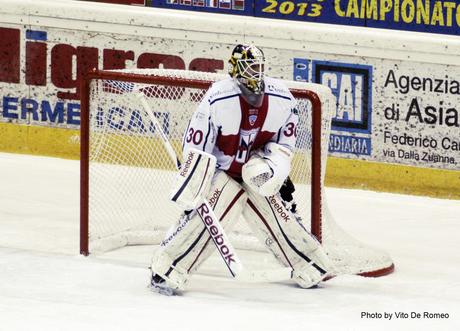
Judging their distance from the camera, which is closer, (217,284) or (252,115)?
(252,115)

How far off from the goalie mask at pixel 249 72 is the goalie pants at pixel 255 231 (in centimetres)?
41

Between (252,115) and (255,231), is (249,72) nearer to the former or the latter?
(252,115)

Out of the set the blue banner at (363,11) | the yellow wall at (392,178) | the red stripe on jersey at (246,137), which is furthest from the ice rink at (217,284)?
the blue banner at (363,11)

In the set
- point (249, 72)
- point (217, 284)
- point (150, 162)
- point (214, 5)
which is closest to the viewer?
point (249, 72)

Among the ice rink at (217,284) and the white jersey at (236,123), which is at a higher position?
the white jersey at (236,123)

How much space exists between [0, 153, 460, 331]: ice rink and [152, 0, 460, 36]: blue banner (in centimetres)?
176

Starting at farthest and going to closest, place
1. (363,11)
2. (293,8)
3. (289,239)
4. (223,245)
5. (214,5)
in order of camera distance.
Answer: (214,5) < (293,8) < (363,11) < (289,239) < (223,245)

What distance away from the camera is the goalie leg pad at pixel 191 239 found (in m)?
6.81

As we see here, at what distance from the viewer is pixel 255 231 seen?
7031 mm

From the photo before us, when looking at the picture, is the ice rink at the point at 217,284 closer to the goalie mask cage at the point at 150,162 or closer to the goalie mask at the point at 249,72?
the goalie mask cage at the point at 150,162

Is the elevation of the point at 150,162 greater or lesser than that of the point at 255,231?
greater

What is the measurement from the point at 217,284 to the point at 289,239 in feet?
1.29

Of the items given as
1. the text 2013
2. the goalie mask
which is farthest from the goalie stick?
the text 2013

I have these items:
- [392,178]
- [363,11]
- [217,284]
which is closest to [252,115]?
[217,284]
